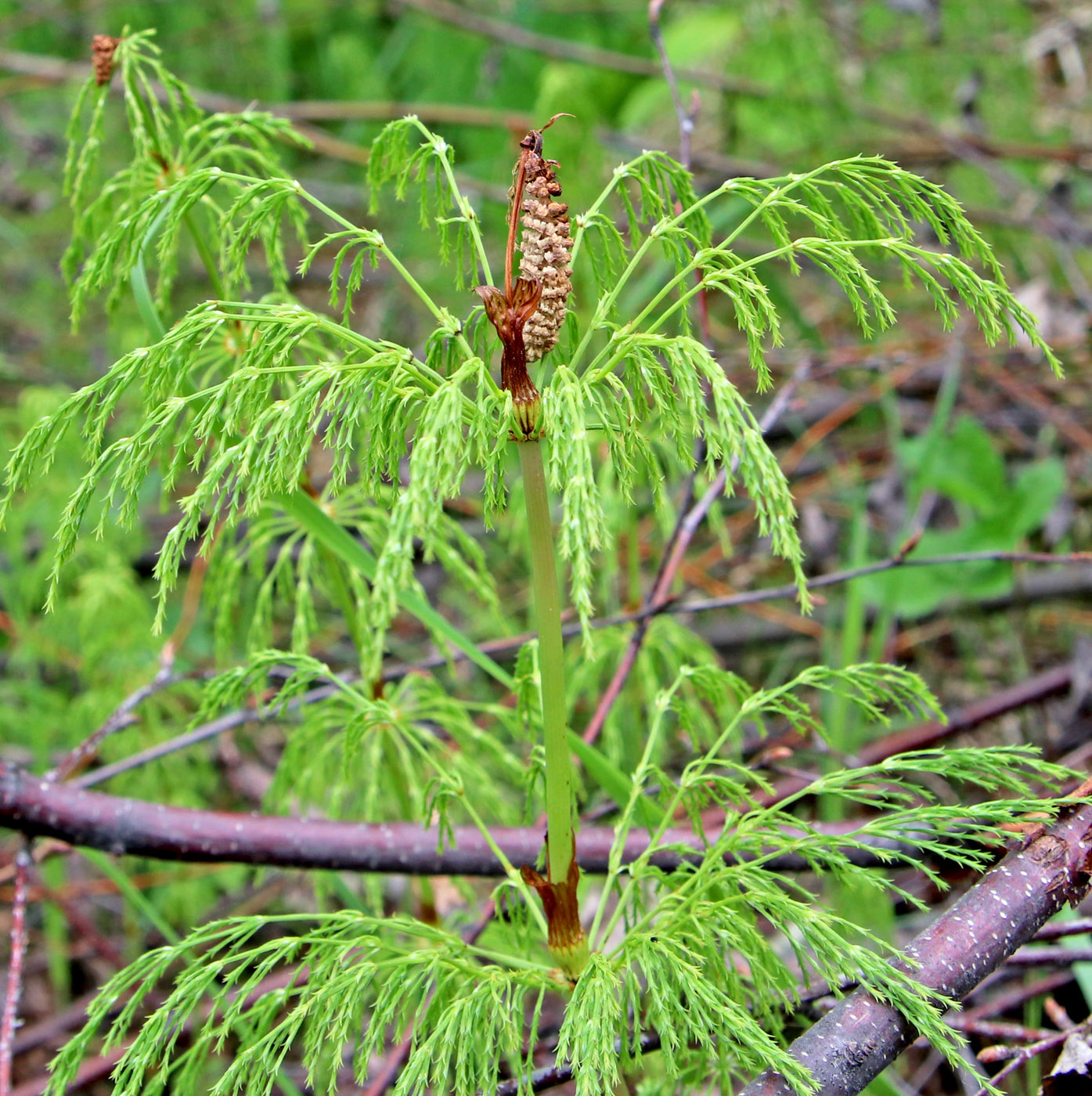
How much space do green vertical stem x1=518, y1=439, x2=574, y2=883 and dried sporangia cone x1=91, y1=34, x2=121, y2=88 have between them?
102 cm

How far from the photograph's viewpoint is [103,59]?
4.96ft

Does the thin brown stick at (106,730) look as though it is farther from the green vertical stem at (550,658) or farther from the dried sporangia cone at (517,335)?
the dried sporangia cone at (517,335)

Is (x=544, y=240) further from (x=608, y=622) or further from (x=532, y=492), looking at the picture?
(x=608, y=622)

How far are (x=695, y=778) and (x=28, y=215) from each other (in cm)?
493

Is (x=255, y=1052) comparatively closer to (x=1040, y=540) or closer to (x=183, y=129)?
(x=183, y=129)

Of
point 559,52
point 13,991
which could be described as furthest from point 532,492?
point 559,52

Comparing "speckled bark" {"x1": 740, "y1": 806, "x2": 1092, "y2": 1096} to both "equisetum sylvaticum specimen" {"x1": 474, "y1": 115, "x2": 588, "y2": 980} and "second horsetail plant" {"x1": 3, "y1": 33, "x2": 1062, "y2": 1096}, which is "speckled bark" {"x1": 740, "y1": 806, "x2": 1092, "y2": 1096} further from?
"equisetum sylvaticum specimen" {"x1": 474, "y1": 115, "x2": 588, "y2": 980}

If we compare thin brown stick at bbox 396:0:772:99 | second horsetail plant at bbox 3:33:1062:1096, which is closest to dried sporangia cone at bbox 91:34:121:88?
second horsetail plant at bbox 3:33:1062:1096

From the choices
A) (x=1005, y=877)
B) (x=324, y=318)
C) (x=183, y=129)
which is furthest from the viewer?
(x=183, y=129)

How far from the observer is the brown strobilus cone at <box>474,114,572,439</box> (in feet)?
3.22

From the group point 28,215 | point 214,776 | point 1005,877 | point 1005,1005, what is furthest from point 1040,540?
point 28,215

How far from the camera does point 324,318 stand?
101 cm

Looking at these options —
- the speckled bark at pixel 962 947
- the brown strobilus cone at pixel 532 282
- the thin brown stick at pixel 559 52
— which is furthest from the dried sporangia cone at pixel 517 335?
the thin brown stick at pixel 559 52

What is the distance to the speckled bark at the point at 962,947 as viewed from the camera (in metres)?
1.05
